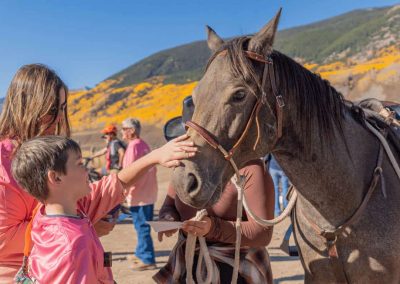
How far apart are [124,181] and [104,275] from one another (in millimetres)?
478

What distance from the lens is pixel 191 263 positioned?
2.17 metres

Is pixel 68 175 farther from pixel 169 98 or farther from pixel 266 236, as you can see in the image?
pixel 169 98

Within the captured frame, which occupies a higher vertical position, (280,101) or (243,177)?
(280,101)

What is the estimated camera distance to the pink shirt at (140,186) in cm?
562

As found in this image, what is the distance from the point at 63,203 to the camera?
1.67m

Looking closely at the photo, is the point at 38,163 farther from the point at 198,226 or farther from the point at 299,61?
the point at 299,61

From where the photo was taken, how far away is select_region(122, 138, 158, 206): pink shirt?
562 centimetres

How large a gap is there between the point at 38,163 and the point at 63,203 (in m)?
0.20

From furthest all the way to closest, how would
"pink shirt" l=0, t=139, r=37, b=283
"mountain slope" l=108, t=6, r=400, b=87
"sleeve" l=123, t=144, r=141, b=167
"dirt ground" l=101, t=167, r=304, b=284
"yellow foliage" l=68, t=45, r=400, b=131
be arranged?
"mountain slope" l=108, t=6, r=400, b=87, "yellow foliage" l=68, t=45, r=400, b=131, "sleeve" l=123, t=144, r=141, b=167, "dirt ground" l=101, t=167, r=304, b=284, "pink shirt" l=0, t=139, r=37, b=283

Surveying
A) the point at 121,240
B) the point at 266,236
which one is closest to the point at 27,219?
the point at 266,236

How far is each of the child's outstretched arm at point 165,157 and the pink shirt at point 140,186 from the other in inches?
140

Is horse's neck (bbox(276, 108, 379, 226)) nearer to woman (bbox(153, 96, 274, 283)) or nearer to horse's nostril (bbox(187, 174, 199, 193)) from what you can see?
woman (bbox(153, 96, 274, 283))

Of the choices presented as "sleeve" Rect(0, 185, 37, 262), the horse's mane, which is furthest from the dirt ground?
"sleeve" Rect(0, 185, 37, 262)

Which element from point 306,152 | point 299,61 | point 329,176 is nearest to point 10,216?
point 306,152
